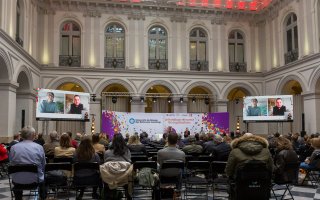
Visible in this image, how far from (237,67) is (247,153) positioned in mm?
17941

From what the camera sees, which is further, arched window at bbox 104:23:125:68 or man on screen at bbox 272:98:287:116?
arched window at bbox 104:23:125:68

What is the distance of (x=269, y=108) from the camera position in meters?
18.0

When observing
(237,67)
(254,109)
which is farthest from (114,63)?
(254,109)

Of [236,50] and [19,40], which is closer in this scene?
[19,40]

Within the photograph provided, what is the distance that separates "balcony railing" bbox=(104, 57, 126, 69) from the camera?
20.6 m

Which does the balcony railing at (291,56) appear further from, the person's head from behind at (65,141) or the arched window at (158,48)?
the person's head from behind at (65,141)

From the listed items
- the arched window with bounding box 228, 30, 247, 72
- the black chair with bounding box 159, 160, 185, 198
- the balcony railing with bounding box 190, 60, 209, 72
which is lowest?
the black chair with bounding box 159, 160, 185, 198

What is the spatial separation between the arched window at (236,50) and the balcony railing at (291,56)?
3.11m

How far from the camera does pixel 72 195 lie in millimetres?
7570

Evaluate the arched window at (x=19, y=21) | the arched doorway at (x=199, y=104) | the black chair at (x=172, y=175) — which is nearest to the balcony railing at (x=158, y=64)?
the arched doorway at (x=199, y=104)

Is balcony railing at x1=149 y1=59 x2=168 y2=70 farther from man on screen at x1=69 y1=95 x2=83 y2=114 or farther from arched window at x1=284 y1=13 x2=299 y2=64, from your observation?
arched window at x1=284 y1=13 x2=299 y2=64

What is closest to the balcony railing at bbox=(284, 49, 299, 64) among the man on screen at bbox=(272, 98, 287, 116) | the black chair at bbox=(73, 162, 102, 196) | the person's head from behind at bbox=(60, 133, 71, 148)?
the man on screen at bbox=(272, 98, 287, 116)

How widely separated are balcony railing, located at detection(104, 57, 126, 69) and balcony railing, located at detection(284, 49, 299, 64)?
898 cm

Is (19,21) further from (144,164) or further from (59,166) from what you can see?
(144,164)
